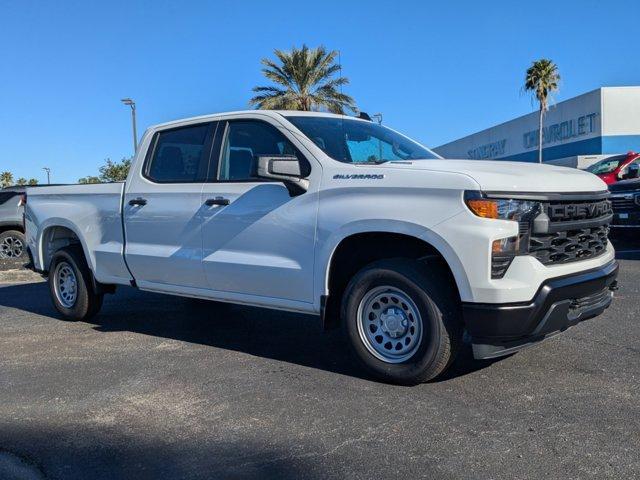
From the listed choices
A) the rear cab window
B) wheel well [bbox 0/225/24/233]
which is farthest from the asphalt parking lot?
wheel well [bbox 0/225/24/233]

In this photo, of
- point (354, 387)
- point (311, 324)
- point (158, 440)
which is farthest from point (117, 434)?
point (311, 324)

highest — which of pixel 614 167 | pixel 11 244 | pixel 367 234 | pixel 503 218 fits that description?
pixel 614 167

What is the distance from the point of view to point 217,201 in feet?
→ 17.1

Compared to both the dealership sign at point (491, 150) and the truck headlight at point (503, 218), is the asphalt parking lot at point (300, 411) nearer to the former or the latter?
the truck headlight at point (503, 218)

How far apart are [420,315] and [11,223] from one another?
10.7 meters

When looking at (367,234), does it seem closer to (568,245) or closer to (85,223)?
(568,245)

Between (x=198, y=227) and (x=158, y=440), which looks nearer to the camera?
(x=158, y=440)

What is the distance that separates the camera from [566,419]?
12.2ft

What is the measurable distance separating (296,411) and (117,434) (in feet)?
3.60

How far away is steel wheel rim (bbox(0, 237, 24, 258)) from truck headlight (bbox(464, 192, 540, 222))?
11.2 meters

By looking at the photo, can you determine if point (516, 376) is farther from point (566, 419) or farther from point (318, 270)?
point (318, 270)

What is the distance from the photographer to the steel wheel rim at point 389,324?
14.1ft

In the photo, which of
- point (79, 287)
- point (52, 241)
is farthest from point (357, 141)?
point (52, 241)

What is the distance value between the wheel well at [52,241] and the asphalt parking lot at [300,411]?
4.42ft
